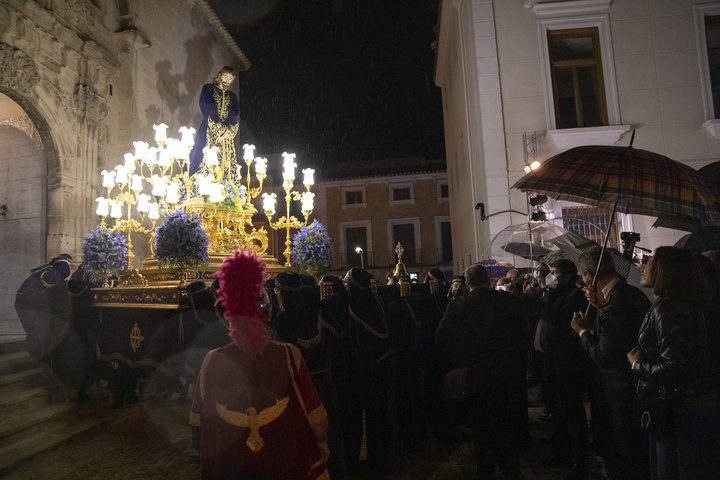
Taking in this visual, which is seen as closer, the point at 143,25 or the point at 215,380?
the point at 215,380

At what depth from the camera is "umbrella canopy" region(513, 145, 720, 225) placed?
313cm

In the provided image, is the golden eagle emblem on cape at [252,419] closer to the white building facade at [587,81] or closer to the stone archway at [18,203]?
the white building facade at [587,81]

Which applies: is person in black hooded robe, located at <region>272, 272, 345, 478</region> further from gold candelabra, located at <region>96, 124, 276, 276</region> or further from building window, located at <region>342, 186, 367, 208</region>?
building window, located at <region>342, 186, 367, 208</region>

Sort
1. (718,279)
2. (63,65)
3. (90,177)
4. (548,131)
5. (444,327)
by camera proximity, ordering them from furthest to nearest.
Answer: (90,177) → (63,65) → (548,131) → (444,327) → (718,279)

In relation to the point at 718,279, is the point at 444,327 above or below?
below

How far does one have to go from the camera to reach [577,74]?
9906 mm

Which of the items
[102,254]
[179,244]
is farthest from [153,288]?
[102,254]

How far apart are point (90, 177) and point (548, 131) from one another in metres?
10.4

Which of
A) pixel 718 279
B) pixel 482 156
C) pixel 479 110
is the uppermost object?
pixel 479 110

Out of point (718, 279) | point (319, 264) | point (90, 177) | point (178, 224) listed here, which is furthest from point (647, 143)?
point (90, 177)

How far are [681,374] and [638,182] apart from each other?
1.39 meters

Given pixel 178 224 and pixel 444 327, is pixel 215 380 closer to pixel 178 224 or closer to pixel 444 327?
pixel 444 327

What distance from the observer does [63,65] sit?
1010cm

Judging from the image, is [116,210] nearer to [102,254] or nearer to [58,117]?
[102,254]
